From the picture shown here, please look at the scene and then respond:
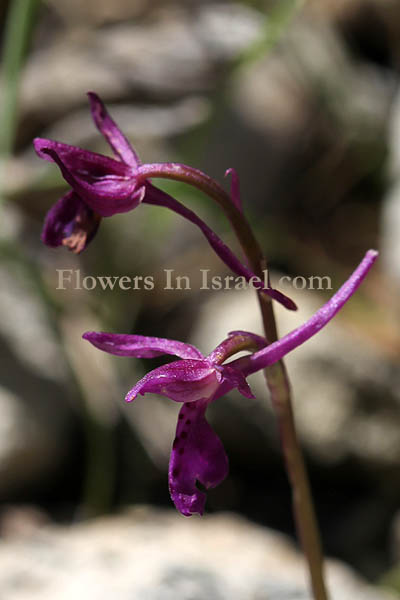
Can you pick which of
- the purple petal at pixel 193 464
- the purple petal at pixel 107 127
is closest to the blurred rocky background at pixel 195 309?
the purple petal at pixel 193 464

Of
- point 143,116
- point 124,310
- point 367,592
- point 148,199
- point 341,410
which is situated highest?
point 143,116

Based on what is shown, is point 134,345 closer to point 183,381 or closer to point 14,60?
point 183,381

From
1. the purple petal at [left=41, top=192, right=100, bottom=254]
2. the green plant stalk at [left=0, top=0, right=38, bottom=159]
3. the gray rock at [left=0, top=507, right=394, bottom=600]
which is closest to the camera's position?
the purple petal at [left=41, top=192, right=100, bottom=254]

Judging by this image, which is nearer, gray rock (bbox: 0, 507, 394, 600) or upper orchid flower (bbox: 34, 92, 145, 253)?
upper orchid flower (bbox: 34, 92, 145, 253)

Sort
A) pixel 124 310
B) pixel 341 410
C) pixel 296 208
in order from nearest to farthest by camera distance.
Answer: pixel 341 410, pixel 124 310, pixel 296 208

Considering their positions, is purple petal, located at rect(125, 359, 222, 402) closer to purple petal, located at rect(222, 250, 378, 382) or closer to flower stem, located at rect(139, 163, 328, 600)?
purple petal, located at rect(222, 250, 378, 382)

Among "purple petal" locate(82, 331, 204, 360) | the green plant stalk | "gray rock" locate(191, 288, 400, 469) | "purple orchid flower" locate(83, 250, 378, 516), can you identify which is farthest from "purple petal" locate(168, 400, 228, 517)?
the green plant stalk

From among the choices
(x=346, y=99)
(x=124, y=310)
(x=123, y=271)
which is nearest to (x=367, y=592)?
(x=124, y=310)

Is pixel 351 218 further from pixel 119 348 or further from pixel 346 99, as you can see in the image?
pixel 119 348

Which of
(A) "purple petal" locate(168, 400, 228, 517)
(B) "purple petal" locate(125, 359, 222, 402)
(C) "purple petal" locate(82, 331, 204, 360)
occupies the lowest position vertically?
(A) "purple petal" locate(168, 400, 228, 517)
